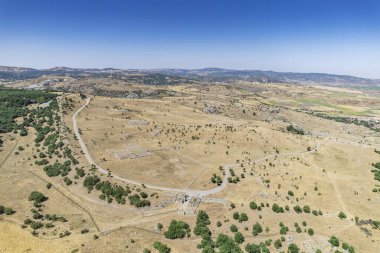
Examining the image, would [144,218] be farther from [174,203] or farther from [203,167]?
[203,167]

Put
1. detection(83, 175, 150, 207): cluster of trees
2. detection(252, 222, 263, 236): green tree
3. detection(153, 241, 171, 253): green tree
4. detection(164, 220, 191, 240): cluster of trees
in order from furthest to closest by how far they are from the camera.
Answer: detection(83, 175, 150, 207): cluster of trees → detection(252, 222, 263, 236): green tree → detection(164, 220, 191, 240): cluster of trees → detection(153, 241, 171, 253): green tree

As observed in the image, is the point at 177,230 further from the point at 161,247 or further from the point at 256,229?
the point at 256,229

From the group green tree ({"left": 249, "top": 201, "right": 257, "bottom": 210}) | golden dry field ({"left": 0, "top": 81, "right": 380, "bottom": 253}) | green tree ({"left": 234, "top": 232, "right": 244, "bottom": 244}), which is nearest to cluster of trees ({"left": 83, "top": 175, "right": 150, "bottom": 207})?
golden dry field ({"left": 0, "top": 81, "right": 380, "bottom": 253})

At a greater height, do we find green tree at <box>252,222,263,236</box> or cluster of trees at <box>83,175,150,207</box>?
cluster of trees at <box>83,175,150,207</box>

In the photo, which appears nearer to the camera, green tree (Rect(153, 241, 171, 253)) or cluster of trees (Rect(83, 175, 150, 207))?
green tree (Rect(153, 241, 171, 253))

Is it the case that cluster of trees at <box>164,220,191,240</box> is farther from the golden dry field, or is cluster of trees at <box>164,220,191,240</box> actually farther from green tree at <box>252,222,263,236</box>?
green tree at <box>252,222,263,236</box>

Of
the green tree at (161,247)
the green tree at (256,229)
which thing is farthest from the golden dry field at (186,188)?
the green tree at (161,247)

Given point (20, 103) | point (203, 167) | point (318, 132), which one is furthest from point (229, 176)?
point (20, 103)

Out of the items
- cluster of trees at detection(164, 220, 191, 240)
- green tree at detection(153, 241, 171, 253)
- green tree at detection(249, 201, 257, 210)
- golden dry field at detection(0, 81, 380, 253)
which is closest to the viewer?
green tree at detection(153, 241, 171, 253)
